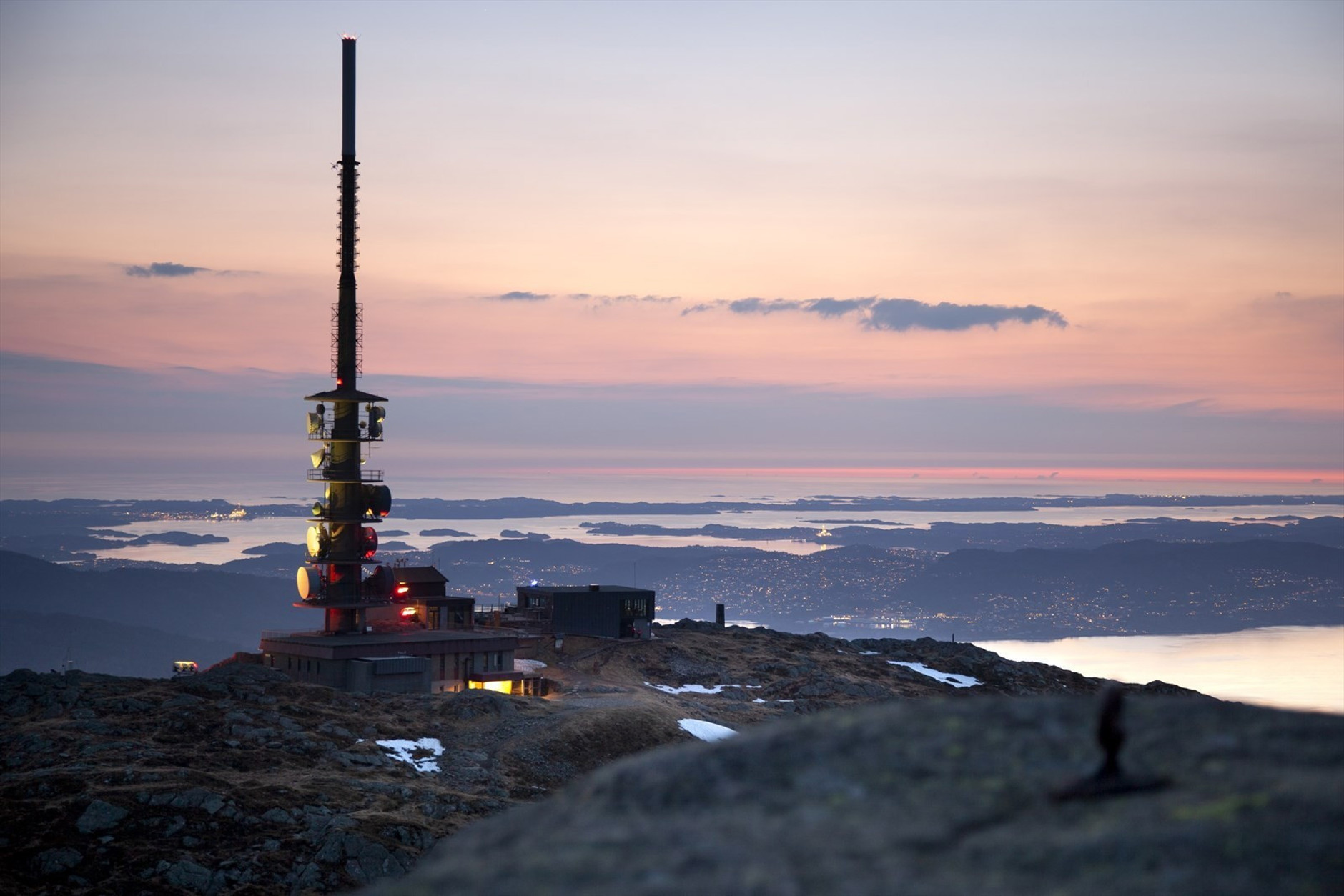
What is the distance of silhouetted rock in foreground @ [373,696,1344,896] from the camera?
7.27 m

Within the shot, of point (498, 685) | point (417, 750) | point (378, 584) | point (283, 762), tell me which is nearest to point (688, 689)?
point (498, 685)

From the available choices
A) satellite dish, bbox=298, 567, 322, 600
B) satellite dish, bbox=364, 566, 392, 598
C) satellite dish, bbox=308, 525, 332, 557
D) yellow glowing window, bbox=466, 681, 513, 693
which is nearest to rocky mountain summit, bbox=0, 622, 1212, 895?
yellow glowing window, bbox=466, 681, 513, 693

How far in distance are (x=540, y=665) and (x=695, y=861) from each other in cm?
8529

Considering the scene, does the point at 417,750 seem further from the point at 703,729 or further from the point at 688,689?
the point at 688,689

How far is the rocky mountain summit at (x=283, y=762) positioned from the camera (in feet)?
141

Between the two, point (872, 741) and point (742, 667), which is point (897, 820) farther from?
point (742, 667)

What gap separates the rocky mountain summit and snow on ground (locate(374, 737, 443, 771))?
13cm

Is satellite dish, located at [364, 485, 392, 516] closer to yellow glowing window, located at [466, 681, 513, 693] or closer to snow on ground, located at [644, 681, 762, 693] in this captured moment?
yellow glowing window, located at [466, 681, 513, 693]

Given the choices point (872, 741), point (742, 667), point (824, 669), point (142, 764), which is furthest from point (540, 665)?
point (872, 741)

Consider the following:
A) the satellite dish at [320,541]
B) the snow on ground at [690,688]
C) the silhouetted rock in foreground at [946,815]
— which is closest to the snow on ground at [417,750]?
the snow on ground at [690,688]

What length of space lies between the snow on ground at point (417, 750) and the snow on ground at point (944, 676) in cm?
5850

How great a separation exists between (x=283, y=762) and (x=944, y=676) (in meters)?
71.3

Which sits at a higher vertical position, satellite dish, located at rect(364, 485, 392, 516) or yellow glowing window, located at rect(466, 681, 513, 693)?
satellite dish, located at rect(364, 485, 392, 516)

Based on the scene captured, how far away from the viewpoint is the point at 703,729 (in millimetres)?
68750
